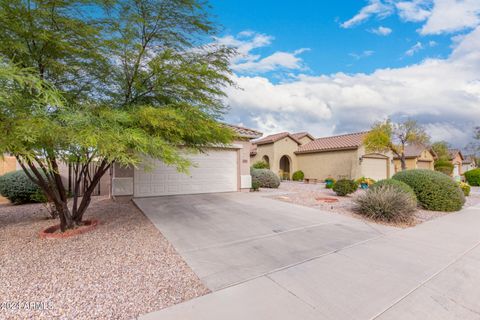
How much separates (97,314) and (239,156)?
32.8ft

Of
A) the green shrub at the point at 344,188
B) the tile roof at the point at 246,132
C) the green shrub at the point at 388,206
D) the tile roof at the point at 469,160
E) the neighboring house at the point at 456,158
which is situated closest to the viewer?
the green shrub at the point at 388,206

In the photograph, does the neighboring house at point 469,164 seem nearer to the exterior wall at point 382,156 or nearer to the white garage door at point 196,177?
the exterior wall at point 382,156

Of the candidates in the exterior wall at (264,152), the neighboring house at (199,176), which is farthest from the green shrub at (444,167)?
the neighboring house at (199,176)

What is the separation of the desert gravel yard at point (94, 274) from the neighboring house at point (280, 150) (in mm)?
17437

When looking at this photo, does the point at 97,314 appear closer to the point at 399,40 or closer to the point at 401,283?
the point at 401,283

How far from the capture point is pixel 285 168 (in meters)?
25.4

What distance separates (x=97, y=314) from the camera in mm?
2539

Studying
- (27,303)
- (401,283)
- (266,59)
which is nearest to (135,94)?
(27,303)

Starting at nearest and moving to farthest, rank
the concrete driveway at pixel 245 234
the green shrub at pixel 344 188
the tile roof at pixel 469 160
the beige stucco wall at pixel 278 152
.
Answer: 1. the concrete driveway at pixel 245 234
2. the green shrub at pixel 344 188
3. the beige stucco wall at pixel 278 152
4. the tile roof at pixel 469 160

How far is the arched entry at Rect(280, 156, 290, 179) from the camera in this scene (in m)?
24.1

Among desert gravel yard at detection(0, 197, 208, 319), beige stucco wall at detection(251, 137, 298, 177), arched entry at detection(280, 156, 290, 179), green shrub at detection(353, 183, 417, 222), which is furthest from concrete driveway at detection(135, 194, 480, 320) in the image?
arched entry at detection(280, 156, 290, 179)

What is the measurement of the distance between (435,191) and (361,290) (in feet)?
26.9

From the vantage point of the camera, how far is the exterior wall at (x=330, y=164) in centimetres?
1939

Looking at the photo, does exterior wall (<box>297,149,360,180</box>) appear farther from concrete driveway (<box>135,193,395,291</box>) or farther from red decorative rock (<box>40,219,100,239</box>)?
red decorative rock (<box>40,219,100,239</box>)
